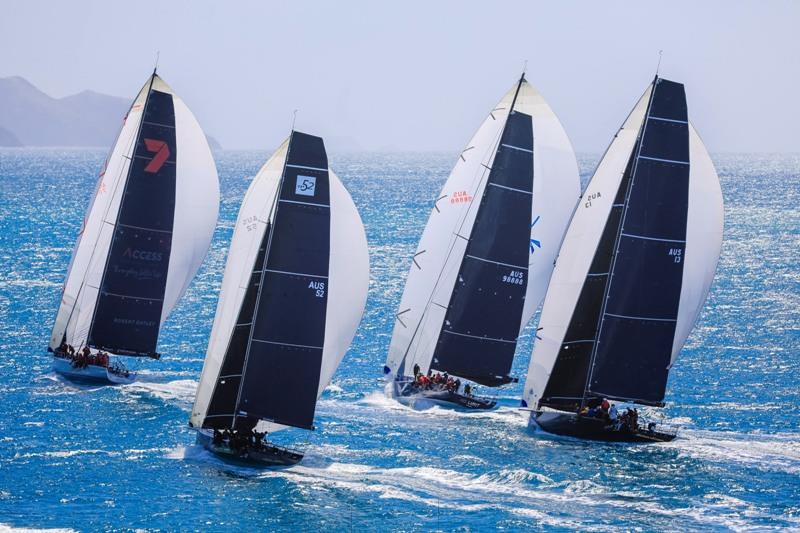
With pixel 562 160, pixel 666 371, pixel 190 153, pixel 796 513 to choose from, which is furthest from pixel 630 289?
pixel 190 153

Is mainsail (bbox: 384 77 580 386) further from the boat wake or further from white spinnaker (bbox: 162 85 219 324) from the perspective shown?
white spinnaker (bbox: 162 85 219 324)

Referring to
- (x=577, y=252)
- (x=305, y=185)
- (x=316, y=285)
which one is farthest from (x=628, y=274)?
(x=305, y=185)

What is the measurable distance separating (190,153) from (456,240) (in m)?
14.3

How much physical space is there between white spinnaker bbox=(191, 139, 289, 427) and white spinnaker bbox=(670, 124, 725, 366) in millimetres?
17729

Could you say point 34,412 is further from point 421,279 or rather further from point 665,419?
point 665,419

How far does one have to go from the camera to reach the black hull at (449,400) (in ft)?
189

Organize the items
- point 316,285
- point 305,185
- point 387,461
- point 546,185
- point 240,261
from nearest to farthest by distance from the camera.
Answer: point 305,185 < point 316,285 < point 240,261 < point 387,461 < point 546,185

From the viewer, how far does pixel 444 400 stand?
58.2 metres

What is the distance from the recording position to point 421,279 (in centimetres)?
6131

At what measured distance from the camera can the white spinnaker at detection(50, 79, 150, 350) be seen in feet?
205

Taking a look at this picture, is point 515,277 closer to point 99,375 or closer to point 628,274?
point 628,274

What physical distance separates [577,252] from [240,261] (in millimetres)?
15248

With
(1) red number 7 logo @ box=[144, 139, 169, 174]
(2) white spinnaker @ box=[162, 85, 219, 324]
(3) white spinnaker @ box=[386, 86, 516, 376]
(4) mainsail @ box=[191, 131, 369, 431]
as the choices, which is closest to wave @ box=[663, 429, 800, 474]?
(3) white spinnaker @ box=[386, 86, 516, 376]

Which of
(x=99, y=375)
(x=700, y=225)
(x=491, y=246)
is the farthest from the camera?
(x=99, y=375)
